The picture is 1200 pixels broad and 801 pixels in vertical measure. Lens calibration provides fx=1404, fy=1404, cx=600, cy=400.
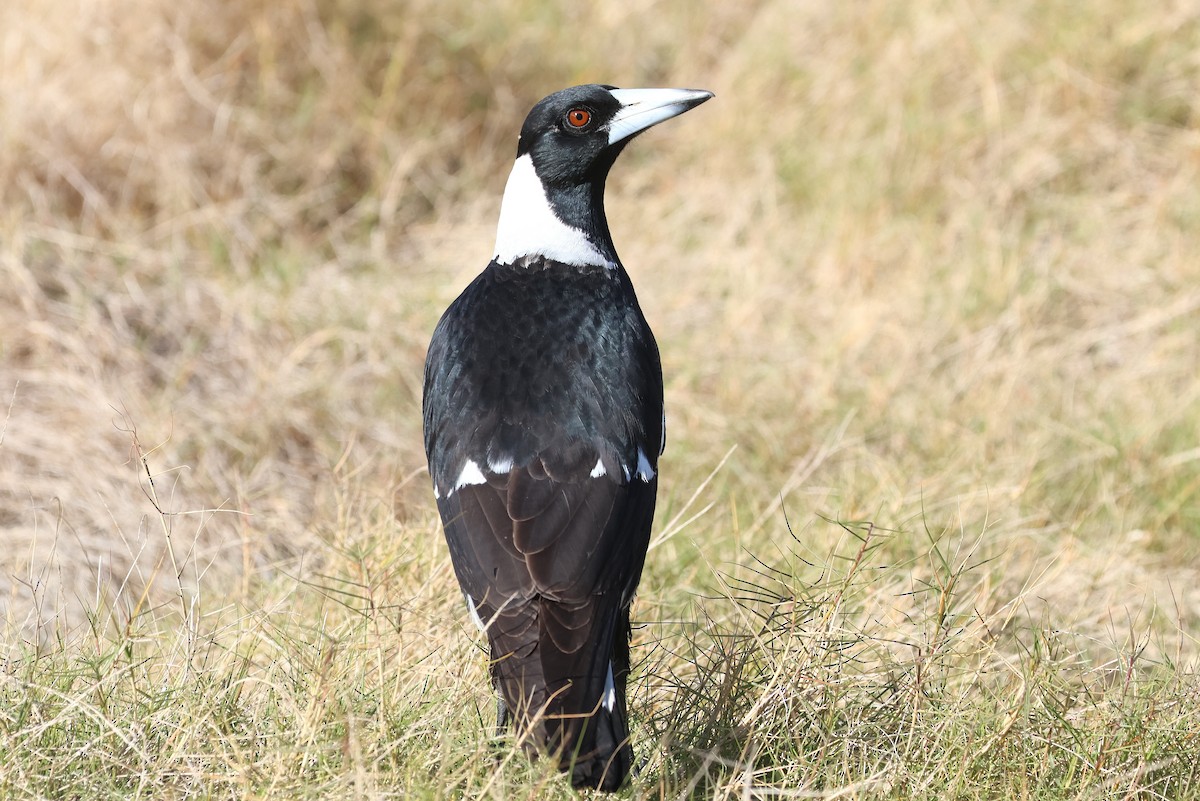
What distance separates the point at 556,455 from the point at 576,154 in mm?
937

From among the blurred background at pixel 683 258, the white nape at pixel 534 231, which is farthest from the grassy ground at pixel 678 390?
the white nape at pixel 534 231

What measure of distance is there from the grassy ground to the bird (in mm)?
138

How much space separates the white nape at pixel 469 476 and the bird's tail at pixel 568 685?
0.28 meters

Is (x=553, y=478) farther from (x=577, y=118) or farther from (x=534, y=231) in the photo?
(x=577, y=118)

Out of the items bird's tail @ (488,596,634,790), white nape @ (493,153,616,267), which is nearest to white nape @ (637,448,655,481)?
bird's tail @ (488,596,634,790)

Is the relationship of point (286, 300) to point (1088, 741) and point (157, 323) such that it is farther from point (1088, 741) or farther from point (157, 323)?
point (1088, 741)

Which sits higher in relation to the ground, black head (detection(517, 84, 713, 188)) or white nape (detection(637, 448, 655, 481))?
black head (detection(517, 84, 713, 188))

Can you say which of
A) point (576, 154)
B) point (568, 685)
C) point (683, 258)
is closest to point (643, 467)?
point (568, 685)

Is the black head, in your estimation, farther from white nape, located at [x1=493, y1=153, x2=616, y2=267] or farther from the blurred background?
the blurred background

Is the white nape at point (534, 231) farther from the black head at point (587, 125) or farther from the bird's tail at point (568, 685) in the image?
the bird's tail at point (568, 685)

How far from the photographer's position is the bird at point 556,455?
2.30 metres

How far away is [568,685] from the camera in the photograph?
2.27 meters

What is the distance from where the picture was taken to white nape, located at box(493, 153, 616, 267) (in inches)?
122

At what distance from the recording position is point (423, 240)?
5613 millimetres
